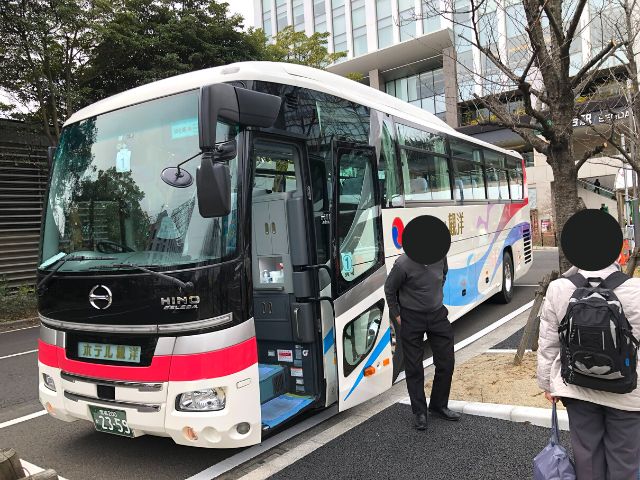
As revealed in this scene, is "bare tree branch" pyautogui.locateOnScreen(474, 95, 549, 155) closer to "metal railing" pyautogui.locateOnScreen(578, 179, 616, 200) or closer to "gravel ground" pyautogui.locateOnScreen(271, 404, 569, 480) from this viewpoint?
"gravel ground" pyautogui.locateOnScreen(271, 404, 569, 480)

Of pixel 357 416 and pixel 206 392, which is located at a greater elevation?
pixel 206 392

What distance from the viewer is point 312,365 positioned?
14.7 feet

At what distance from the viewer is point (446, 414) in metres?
4.64

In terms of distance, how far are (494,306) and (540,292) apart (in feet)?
14.7

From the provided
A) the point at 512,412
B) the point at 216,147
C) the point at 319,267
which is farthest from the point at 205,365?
the point at 512,412

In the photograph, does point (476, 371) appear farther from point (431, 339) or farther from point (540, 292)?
point (431, 339)

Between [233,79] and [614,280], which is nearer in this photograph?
[614,280]

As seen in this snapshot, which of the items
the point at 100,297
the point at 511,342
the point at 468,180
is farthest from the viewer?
the point at 468,180

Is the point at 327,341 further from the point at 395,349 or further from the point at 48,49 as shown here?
the point at 48,49

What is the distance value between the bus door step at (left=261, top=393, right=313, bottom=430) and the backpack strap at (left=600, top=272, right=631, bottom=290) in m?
2.64

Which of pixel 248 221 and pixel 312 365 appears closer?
pixel 248 221

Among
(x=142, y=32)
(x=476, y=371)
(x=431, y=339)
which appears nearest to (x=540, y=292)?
(x=476, y=371)

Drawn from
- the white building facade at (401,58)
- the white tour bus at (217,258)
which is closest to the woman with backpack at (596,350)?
the white tour bus at (217,258)

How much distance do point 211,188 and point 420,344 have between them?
2.36 meters
